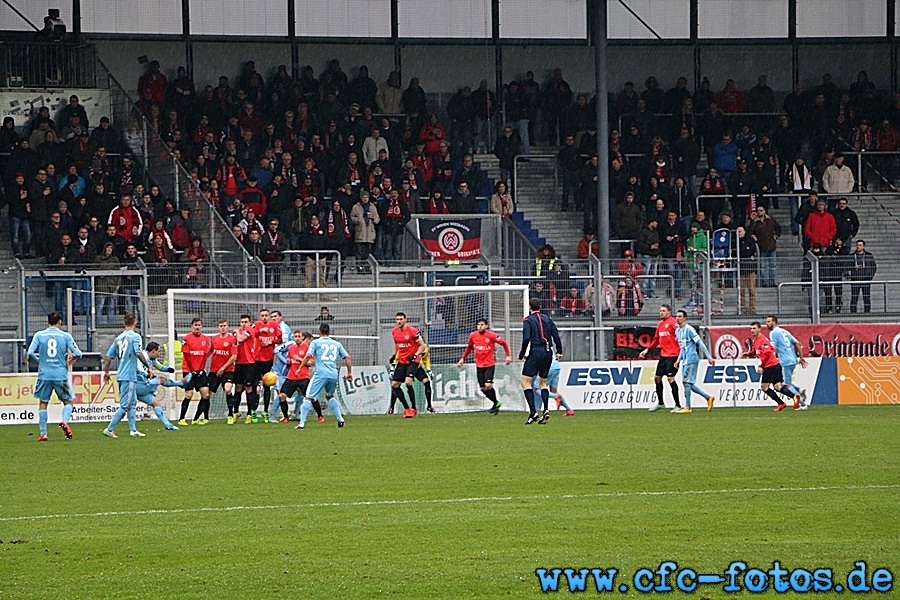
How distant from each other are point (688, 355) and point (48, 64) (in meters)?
18.2

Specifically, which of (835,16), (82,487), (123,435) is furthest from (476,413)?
(835,16)

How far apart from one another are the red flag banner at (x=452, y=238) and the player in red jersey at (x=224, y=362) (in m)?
7.70

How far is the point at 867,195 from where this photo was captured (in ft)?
121

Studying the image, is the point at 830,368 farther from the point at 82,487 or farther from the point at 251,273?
the point at 82,487

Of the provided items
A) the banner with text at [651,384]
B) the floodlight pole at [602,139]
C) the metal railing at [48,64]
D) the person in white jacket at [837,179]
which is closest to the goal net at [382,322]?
the banner with text at [651,384]

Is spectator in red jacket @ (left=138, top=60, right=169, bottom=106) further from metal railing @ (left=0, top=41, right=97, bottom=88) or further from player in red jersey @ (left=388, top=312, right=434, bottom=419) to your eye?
player in red jersey @ (left=388, top=312, right=434, bottom=419)

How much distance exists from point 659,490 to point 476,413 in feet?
49.7

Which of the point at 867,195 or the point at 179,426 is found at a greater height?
the point at 867,195

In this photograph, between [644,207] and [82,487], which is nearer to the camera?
[82,487]

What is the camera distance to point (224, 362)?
2609cm

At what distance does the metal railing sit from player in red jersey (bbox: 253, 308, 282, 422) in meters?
11.9

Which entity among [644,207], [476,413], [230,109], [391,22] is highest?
[391,22]

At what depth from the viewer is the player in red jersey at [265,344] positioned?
26.4 metres

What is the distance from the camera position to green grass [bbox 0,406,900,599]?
28.6ft
